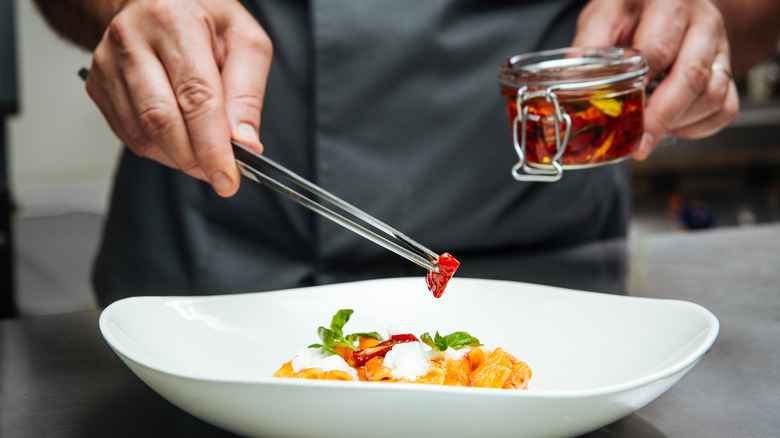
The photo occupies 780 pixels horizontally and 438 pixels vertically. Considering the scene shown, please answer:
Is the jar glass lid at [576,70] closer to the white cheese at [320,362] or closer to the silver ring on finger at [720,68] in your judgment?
the silver ring on finger at [720,68]

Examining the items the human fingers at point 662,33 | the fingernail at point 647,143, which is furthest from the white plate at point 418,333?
the human fingers at point 662,33

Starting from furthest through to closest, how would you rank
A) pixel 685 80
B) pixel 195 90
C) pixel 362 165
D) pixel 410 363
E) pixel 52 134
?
pixel 52 134
pixel 362 165
pixel 685 80
pixel 195 90
pixel 410 363

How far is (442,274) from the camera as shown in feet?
2.01

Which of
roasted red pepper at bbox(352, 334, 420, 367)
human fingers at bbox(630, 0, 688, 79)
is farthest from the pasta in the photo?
human fingers at bbox(630, 0, 688, 79)

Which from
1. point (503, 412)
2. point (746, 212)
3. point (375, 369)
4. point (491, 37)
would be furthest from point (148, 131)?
point (746, 212)

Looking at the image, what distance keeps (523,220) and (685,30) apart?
1.08ft

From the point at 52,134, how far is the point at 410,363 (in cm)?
218

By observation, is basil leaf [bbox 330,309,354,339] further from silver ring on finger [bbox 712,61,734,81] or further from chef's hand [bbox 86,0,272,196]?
silver ring on finger [bbox 712,61,734,81]

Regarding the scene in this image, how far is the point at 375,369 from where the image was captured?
53 cm

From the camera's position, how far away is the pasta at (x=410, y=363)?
0.51m

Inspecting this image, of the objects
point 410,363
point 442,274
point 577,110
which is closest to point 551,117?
point 577,110

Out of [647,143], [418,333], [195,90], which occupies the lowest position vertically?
[418,333]

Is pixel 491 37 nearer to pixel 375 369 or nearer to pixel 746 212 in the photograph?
pixel 375 369

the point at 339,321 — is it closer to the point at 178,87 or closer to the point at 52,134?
the point at 178,87
